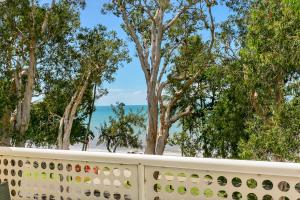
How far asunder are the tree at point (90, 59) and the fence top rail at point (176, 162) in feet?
35.8

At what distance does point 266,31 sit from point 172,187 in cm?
660

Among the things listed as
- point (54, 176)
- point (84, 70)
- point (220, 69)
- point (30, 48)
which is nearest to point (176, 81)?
point (220, 69)

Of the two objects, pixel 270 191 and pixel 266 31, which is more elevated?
pixel 266 31

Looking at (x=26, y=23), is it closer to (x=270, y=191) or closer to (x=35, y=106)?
(x=35, y=106)

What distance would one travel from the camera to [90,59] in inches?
557

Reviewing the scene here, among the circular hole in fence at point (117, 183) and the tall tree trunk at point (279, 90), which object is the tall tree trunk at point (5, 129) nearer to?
the tall tree trunk at point (279, 90)

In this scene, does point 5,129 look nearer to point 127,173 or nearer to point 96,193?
point 96,193

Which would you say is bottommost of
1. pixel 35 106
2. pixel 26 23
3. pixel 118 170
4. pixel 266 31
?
pixel 118 170

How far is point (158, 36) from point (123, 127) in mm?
5135

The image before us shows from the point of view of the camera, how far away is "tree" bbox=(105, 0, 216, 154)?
1248 cm

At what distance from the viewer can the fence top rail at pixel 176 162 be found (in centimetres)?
221

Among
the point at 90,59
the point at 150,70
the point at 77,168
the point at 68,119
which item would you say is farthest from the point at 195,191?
the point at 68,119

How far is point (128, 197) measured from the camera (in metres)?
2.78

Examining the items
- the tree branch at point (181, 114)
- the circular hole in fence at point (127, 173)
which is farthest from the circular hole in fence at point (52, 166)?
the tree branch at point (181, 114)
